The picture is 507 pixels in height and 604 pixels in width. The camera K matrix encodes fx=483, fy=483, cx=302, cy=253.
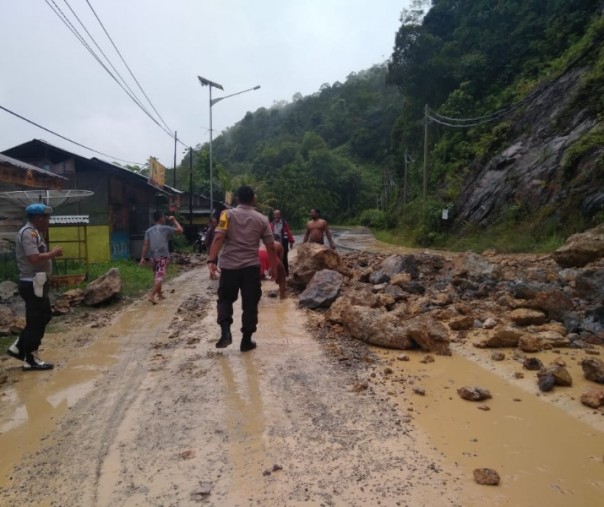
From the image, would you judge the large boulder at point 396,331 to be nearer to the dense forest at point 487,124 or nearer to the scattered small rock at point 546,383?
the scattered small rock at point 546,383

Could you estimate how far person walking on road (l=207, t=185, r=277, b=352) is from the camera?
517 cm

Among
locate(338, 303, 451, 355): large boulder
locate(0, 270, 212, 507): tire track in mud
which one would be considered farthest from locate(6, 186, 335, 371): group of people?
locate(338, 303, 451, 355): large boulder

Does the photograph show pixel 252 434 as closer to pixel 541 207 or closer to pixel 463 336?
pixel 463 336

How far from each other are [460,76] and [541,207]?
17.2 m

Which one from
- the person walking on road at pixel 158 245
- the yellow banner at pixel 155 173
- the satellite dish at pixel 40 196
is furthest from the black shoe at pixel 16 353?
the yellow banner at pixel 155 173

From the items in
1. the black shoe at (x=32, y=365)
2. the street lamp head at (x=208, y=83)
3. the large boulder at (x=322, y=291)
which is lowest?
the black shoe at (x=32, y=365)

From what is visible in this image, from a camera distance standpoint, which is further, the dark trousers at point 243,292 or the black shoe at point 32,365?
the dark trousers at point 243,292

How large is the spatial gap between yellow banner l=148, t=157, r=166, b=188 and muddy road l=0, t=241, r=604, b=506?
1421 cm

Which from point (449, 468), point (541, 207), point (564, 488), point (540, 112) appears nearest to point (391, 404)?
point (449, 468)

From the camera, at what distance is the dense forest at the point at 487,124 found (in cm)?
1571

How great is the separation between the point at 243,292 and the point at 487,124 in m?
23.8

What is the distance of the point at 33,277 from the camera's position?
4754 mm

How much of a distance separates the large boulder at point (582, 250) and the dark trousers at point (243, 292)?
5.02 meters

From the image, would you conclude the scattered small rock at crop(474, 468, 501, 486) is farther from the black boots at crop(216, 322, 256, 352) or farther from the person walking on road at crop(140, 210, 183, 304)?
the person walking on road at crop(140, 210, 183, 304)
